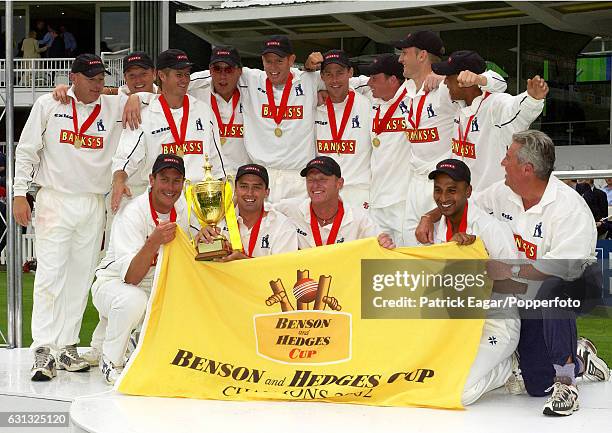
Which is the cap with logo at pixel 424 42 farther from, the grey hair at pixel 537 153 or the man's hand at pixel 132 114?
the man's hand at pixel 132 114

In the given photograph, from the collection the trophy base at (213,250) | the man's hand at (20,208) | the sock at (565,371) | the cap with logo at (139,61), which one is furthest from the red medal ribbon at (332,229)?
the man's hand at (20,208)

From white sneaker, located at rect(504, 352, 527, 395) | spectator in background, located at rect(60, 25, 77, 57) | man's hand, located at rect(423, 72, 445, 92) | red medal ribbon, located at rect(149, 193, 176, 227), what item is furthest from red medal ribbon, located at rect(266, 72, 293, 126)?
spectator in background, located at rect(60, 25, 77, 57)

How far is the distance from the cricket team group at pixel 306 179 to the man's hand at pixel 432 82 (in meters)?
0.03

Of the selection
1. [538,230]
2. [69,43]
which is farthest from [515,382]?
[69,43]

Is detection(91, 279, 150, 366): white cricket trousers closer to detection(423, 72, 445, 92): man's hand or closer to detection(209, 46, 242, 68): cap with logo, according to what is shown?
detection(209, 46, 242, 68): cap with logo

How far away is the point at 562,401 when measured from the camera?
4.82 meters

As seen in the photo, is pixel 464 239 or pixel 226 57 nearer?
pixel 464 239

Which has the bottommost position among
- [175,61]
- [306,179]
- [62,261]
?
[62,261]

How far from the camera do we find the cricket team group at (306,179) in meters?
5.11

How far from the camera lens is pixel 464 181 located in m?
5.17

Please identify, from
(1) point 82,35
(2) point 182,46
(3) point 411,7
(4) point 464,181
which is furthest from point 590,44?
(4) point 464,181

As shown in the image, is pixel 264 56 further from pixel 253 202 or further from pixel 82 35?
pixel 82 35

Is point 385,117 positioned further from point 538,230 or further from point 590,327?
point 590,327

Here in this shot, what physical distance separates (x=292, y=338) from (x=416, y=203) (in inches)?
63.1
